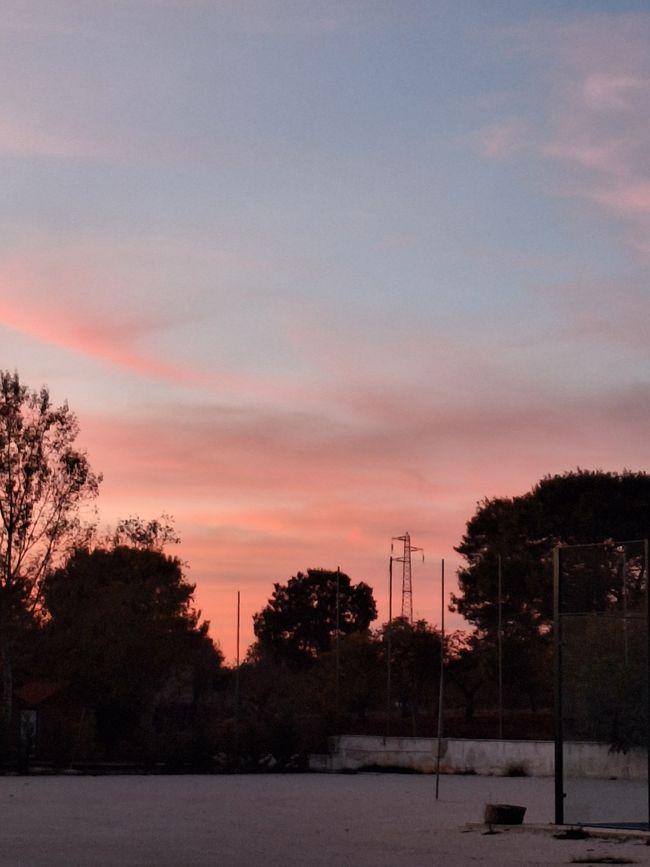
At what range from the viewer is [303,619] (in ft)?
323

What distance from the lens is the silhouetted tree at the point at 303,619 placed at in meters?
97.8

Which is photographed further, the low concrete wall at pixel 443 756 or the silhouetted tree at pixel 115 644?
the silhouetted tree at pixel 115 644

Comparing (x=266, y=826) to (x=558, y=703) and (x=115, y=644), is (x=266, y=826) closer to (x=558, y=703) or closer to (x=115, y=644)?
(x=558, y=703)

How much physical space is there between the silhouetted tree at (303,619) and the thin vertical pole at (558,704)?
78.4 meters

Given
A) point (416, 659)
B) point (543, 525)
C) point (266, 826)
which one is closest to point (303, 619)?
point (543, 525)

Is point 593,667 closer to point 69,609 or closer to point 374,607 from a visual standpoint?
point 69,609

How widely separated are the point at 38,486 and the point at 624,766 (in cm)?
3174

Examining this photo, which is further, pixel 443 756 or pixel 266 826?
pixel 443 756

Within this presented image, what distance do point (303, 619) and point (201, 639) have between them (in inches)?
1653

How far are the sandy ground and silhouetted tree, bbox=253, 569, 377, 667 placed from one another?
6437 centimetres

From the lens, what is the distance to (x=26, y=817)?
20828 mm

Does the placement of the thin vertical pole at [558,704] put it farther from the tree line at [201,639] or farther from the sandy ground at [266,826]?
the tree line at [201,639]

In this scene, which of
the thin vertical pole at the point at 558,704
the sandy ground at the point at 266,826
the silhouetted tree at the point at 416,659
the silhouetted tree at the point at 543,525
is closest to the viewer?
the sandy ground at the point at 266,826

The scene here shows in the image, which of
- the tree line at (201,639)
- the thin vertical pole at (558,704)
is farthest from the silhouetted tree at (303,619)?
the thin vertical pole at (558,704)
